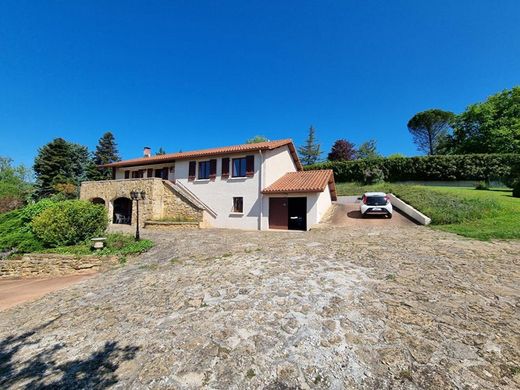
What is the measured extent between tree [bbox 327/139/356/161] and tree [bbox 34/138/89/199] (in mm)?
46254

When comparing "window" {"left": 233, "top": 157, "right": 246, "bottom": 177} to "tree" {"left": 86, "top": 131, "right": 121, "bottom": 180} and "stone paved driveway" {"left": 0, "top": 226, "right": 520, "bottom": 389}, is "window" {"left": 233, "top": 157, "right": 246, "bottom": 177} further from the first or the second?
"tree" {"left": 86, "top": 131, "right": 121, "bottom": 180}

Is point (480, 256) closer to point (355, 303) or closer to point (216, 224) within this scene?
point (355, 303)

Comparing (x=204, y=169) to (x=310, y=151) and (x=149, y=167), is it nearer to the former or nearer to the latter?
(x=149, y=167)

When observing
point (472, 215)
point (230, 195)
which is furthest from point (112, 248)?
point (472, 215)

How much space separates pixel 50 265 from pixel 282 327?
32.4 feet

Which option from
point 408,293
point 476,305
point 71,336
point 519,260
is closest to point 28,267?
point 71,336

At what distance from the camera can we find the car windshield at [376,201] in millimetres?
16375

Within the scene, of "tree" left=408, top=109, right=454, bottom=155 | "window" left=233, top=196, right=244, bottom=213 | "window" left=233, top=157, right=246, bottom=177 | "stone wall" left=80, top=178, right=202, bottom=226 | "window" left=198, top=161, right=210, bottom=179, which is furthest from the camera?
"tree" left=408, top=109, right=454, bottom=155

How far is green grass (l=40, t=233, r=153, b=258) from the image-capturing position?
936cm

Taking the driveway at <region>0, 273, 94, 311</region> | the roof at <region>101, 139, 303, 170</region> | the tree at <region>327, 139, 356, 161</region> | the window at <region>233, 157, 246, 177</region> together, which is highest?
the tree at <region>327, 139, 356, 161</region>

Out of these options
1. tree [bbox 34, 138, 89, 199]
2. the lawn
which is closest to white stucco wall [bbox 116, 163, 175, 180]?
the lawn

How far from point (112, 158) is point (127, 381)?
5951cm

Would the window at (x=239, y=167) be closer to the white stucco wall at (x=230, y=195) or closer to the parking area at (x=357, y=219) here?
the white stucco wall at (x=230, y=195)

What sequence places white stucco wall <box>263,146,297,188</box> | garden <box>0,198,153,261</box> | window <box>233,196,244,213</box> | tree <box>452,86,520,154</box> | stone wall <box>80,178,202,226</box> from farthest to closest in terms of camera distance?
tree <box>452,86,520,154</box>, stone wall <box>80,178,202,226</box>, window <box>233,196,244,213</box>, white stucco wall <box>263,146,297,188</box>, garden <box>0,198,153,261</box>
